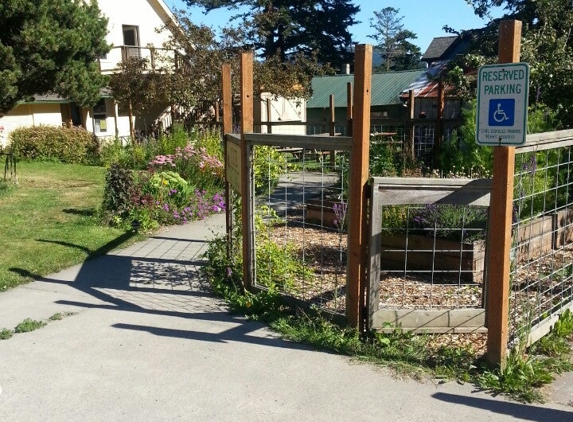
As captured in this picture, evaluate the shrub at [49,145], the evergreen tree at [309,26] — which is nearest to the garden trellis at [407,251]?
the shrub at [49,145]

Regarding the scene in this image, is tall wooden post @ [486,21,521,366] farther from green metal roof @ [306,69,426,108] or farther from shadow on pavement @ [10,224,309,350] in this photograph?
green metal roof @ [306,69,426,108]

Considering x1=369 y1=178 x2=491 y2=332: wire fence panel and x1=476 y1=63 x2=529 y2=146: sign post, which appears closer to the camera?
x1=476 y1=63 x2=529 y2=146: sign post

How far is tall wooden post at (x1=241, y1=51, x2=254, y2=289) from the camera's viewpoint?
548 centimetres

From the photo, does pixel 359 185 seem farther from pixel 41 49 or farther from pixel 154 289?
pixel 41 49

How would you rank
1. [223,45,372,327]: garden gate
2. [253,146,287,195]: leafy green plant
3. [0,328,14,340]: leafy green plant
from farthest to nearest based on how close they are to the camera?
[253,146,287,195]: leafy green plant → [0,328,14,340]: leafy green plant → [223,45,372,327]: garden gate

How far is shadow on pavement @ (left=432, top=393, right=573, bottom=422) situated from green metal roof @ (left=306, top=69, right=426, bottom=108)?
26.8m

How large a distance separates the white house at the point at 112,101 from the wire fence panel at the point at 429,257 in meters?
18.0

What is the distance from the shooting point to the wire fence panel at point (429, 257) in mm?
4449

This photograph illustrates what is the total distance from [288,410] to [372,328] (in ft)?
3.94

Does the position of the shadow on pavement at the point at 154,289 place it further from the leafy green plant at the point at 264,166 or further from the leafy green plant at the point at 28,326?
the leafy green plant at the point at 264,166

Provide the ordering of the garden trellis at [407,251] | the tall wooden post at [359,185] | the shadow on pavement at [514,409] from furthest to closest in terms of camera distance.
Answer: the tall wooden post at [359,185], the garden trellis at [407,251], the shadow on pavement at [514,409]

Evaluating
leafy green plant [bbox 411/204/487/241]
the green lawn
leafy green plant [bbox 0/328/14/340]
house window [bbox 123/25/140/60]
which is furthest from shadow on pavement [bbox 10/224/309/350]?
house window [bbox 123/25/140/60]

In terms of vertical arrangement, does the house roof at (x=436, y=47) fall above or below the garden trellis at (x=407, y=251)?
above

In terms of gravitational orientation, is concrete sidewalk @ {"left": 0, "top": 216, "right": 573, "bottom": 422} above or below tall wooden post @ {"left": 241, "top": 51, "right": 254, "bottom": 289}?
below
